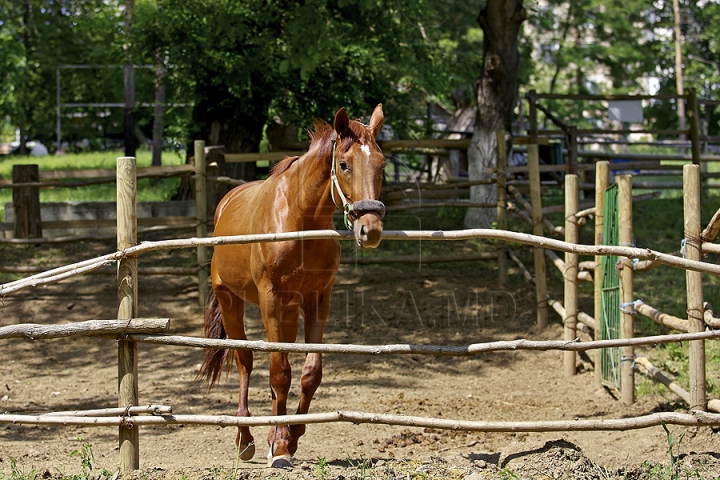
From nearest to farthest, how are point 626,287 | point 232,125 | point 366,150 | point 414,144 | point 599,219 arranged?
point 366,150 → point 626,287 → point 599,219 → point 414,144 → point 232,125

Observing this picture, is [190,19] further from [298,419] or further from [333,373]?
[298,419]

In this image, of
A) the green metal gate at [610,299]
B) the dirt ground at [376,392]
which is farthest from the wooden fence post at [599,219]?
the dirt ground at [376,392]

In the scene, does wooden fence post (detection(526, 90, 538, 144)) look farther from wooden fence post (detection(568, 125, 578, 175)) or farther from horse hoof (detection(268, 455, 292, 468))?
horse hoof (detection(268, 455, 292, 468))

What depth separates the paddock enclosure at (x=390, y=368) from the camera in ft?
11.0

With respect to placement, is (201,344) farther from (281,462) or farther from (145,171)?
(145,171)

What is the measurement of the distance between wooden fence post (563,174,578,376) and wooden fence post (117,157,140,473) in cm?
384

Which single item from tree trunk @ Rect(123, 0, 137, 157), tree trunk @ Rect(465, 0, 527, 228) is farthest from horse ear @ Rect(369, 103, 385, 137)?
tree trunk @ Rect(123, 0, 137, 157)

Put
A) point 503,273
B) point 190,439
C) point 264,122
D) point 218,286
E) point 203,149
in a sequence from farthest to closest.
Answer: point 264,122, point 503,273, point 203,149, point 218,286, point 190,439

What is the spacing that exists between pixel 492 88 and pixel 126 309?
7.51 metres

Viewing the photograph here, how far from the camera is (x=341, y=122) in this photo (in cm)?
361

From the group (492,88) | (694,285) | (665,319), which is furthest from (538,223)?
(492,88)

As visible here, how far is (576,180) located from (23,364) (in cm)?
495

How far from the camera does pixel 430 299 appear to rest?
8.00m

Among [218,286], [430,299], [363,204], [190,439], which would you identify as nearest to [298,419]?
[363,204]
